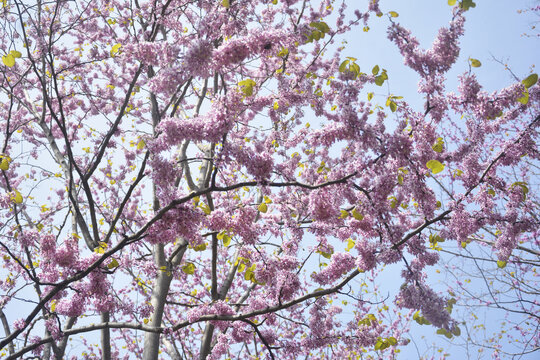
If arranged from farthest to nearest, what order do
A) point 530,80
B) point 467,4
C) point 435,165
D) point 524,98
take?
point 524,98
point 530,80
point 467,4
point 435,165

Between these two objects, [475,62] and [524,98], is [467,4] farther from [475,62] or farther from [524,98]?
[524,98]

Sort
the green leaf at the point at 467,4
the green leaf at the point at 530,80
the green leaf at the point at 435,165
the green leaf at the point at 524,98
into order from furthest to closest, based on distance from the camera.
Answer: the green leaf at the point at 524,98
the green leaf at the point at 530,80
the green leaf at the point at 467,4
the green leaf at the point at 435,165

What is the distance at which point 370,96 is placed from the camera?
4.57 metres

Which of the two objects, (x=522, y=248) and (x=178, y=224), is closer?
(x=178, y=224)

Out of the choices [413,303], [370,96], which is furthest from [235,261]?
[370,96]

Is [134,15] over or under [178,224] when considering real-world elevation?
over

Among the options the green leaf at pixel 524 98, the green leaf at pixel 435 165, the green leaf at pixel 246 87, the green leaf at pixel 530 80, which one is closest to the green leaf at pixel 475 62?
the green leaf at pixel 530 80

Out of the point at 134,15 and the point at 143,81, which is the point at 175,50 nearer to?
the point at 134,15

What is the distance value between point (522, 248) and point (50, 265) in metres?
9.01

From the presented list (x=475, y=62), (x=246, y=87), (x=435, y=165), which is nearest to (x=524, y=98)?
(x=475, y=62)

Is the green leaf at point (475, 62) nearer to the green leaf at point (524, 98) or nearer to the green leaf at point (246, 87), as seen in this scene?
the green leaf at point (524, 98)

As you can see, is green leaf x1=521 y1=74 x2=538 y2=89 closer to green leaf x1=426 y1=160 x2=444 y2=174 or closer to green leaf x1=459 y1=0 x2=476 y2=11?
green leaf x1=459 y1=0 x2=476 y2=11

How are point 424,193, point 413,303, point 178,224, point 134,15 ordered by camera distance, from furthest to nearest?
1. point 134,15
2. point 413,303
3. point 424,193
4. point 178,224

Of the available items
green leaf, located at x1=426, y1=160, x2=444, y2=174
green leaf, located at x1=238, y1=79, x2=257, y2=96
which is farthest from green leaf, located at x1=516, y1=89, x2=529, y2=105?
green leaf, located at x1=238, y1=79, x2=257, y2=96
